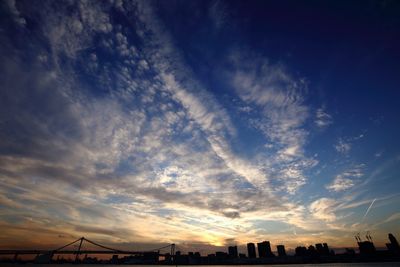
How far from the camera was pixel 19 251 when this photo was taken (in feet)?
582

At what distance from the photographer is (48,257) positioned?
18312 cm

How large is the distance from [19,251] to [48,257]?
1944 cm
